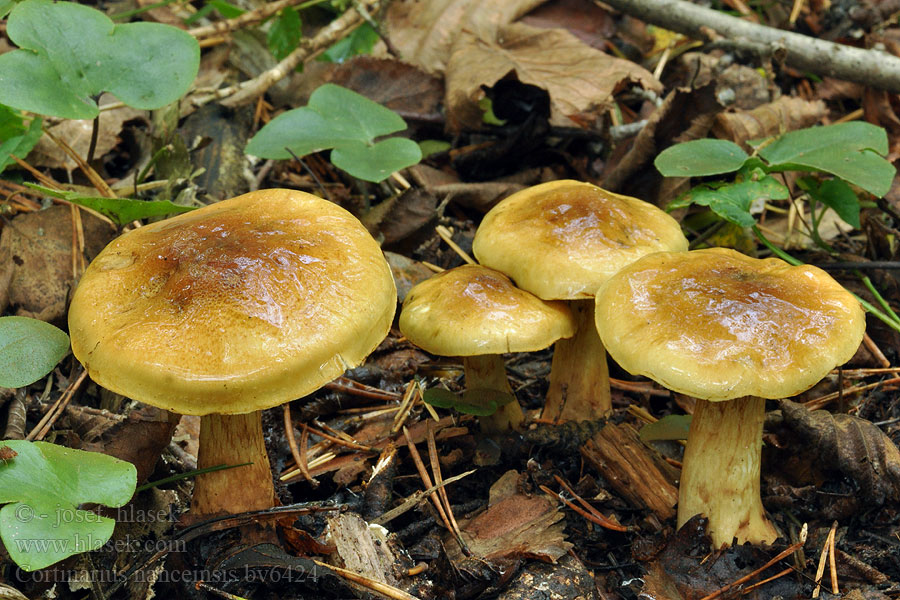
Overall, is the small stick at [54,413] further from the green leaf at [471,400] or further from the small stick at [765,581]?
the small stick at [765,581]

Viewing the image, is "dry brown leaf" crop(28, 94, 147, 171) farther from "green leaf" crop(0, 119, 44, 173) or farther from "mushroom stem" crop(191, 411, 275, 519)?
"mushroom stem" crop(191, 411, 275, 519)

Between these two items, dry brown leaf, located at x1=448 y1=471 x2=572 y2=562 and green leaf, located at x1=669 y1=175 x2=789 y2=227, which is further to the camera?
green leaf, located at x1=669 y1=175 x2=789 y2=227

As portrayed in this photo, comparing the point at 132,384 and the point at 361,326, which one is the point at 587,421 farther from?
the point at 132,384

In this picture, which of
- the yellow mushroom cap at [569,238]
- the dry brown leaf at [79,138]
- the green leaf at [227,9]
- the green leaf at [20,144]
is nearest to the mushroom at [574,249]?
the yellow mushroom cap at [569,238]

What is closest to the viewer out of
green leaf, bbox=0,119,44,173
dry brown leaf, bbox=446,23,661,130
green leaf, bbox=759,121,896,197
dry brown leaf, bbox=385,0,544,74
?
green leaf, bbox=0,119,44,173

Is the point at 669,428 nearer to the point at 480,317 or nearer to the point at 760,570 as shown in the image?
the point at 760,570

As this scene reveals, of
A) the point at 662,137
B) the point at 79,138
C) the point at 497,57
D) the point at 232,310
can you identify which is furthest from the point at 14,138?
the point at 662,137

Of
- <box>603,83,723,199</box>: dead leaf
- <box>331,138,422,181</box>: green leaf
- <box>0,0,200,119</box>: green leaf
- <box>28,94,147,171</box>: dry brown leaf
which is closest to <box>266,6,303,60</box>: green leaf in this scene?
<box>28,94,147,171</box>: dry brown leaf
